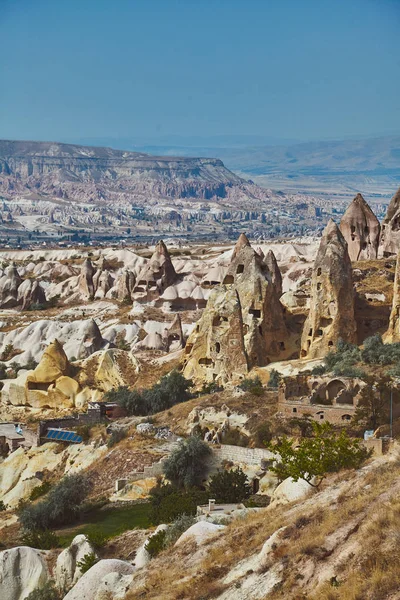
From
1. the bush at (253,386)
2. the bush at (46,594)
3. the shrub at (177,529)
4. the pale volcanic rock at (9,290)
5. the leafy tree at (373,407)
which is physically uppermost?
the leafy tree at (373,407)

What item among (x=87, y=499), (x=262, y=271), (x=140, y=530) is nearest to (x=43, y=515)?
(x=87, y=499)

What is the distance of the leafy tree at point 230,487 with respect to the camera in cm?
2306

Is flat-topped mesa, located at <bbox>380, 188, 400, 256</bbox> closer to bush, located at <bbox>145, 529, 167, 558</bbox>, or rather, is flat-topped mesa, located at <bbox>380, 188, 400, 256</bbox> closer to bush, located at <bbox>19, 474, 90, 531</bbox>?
bush, located at <bbox>19, 474, 90, 531</bbox>

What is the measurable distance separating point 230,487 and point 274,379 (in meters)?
8.52

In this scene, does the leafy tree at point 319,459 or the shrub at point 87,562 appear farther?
the leafy tree at point 319,459

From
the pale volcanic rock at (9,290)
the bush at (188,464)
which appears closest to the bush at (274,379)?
the bush at (188,464)

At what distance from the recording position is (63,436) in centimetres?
3206

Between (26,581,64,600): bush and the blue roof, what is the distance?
13.0m

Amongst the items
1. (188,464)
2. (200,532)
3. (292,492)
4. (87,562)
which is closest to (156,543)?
(200,532)

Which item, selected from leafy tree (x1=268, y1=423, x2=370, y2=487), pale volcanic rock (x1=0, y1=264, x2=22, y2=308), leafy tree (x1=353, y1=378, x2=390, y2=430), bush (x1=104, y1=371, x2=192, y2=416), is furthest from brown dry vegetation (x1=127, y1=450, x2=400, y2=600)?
pale volcanic rock (x1=0, y1=264, x2=22, y2=308)

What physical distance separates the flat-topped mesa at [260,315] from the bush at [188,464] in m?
8.89

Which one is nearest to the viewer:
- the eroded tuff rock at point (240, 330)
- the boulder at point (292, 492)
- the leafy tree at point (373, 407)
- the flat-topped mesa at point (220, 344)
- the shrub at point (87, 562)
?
the shrub at point (87, 562)

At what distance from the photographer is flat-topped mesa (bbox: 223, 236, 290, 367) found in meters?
35.2

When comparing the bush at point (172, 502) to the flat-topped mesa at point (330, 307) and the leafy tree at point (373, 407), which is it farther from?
the flat-topped mesa at point (330, 307)
